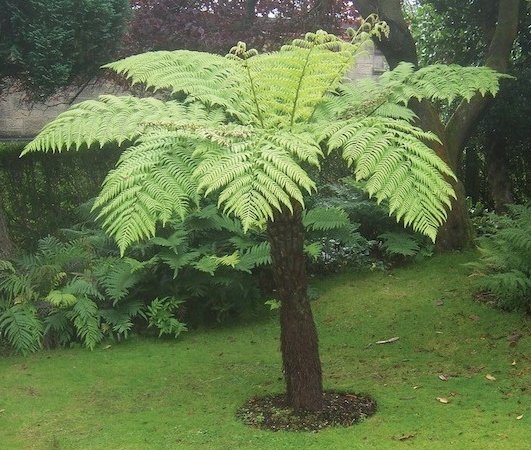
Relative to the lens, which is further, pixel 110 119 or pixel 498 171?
pixel 498 171

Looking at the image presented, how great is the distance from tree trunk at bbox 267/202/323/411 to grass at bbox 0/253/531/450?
0.32m

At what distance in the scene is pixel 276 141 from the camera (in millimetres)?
3641

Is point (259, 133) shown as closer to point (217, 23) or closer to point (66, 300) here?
point (66, 300)

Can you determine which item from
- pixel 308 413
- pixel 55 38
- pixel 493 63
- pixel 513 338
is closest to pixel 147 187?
pixel 308 413

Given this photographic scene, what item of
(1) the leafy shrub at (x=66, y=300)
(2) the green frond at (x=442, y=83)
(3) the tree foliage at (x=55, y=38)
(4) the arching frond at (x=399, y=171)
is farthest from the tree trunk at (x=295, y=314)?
(3) the tree foliage at (x=55, y=38)

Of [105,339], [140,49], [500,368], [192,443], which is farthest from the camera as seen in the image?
[140,49]

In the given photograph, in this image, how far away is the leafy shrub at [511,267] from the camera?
5984 millimetres

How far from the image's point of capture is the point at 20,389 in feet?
17.3

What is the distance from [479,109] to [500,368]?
4.39 metres

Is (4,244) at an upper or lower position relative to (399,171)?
lower

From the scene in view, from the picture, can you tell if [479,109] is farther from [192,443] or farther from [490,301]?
[192,443]

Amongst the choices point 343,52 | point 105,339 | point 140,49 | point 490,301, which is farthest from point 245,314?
point 140,49

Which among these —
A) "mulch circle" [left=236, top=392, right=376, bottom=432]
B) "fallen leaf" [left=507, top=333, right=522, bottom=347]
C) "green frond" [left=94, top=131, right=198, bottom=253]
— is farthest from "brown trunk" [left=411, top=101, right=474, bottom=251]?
"green frond" [left=94, top=131, right=198, bottom=253]

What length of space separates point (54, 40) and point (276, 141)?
3.87 m
